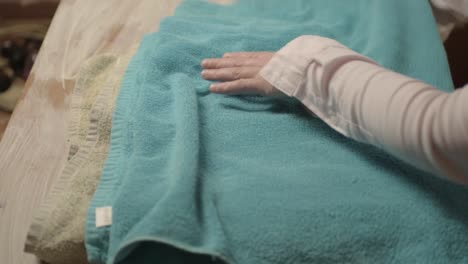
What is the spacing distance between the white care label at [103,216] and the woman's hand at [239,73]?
0.23m

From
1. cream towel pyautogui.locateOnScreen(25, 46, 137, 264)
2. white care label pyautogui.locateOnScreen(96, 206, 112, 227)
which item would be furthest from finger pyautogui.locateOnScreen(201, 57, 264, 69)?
white care label pyautogui.locateOnScreen(96, 206, 112, 227)

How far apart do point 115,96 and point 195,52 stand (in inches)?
5.6

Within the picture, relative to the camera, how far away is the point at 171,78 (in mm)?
600

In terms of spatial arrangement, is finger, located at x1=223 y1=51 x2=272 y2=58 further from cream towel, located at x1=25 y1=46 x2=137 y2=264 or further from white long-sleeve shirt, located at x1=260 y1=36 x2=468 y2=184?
cream towel, located at x1=25 y1=46 x2=137 y2=264

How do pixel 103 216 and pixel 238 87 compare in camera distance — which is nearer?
pixel 103 216

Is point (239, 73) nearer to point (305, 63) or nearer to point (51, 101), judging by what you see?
point (305, 63)

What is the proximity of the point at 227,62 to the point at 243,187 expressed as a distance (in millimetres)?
231

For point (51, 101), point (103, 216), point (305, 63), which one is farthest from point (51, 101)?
point (305, 63)

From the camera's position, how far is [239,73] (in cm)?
60

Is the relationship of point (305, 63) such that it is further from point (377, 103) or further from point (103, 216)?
point (103, 216)

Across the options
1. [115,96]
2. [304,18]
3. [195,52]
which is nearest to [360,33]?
[304,18]

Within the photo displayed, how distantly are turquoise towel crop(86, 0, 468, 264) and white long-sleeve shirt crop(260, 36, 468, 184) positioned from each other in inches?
1.6

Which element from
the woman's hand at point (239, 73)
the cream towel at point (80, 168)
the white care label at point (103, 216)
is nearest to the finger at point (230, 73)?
the woman's hand at point (239, 73)

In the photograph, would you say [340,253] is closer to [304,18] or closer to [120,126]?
[120,126]
